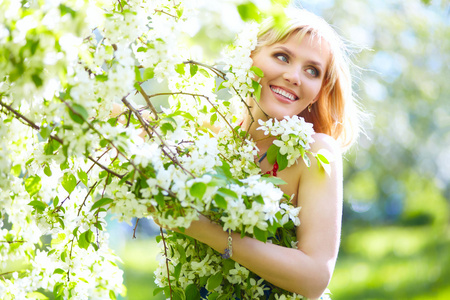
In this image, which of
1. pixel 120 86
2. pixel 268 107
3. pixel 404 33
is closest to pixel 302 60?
pixel 268 107

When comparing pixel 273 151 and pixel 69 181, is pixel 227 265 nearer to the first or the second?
pixel 273 151

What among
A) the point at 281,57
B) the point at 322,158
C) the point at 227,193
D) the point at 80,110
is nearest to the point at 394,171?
the point at 281,57

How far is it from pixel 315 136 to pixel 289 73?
0.23 metres

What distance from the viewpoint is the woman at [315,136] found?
4.87 feet

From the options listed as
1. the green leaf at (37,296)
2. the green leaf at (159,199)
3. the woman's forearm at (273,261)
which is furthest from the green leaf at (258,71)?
the green leaf at (37,296)

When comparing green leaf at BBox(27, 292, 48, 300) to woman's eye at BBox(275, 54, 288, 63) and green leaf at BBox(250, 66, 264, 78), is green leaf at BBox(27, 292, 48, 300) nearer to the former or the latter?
green leaf at BBox(250, 66, 264, 78)

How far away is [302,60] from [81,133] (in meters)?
0.97

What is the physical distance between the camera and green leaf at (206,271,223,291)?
1.56m

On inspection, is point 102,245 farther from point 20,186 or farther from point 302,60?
point 302,60

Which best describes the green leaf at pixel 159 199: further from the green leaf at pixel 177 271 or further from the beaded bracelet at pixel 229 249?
the green leaf at pixel 177 271

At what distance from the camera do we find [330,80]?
1.99 m

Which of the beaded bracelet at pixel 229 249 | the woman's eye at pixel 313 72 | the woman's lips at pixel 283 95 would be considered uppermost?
the woman's eye at pixel 313 72

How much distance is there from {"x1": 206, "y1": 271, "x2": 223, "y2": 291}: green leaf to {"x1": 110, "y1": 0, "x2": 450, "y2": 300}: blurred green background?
445cm

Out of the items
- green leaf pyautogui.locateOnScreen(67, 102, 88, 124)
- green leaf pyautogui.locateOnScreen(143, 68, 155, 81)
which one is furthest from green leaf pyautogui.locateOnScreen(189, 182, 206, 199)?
green leaf pyautogui.locateOnScreen(143, 68, 155, 81)
